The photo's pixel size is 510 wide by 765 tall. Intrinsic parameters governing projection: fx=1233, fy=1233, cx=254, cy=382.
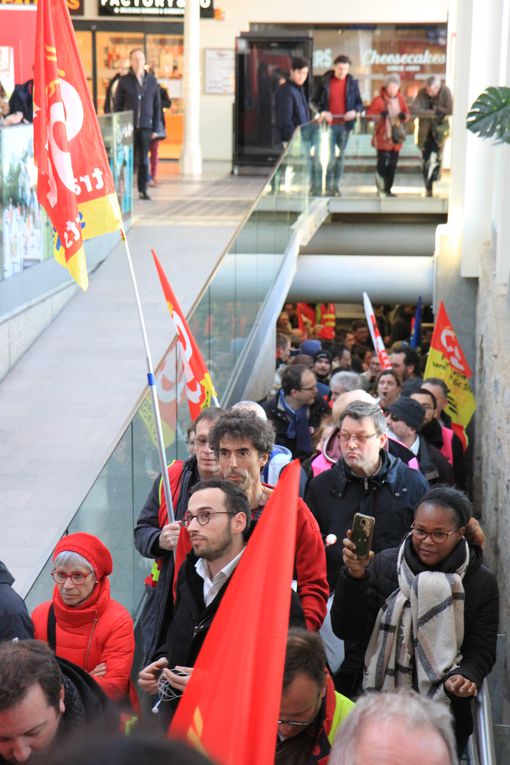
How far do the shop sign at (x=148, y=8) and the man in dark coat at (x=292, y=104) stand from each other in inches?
251

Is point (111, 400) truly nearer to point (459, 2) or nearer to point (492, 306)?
point (492, 306)

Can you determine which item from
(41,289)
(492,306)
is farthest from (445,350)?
(41,289)

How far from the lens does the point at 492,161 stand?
17.8 m

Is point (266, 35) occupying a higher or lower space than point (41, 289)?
higher

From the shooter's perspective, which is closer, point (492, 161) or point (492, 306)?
point (492, 306)

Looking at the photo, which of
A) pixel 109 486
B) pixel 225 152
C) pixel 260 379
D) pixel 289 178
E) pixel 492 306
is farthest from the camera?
pixel 225 152

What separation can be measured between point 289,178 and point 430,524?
1269 centimetres

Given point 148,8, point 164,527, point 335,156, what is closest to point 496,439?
point 164,527

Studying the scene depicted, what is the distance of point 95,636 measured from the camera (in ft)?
15.9

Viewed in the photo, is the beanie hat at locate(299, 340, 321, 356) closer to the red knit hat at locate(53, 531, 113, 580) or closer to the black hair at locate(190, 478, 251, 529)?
the red knit hat at locate(53, 531, 113, 580)

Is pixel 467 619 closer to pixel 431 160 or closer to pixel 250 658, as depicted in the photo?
pixel 250 658

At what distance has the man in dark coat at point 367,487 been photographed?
221 inches

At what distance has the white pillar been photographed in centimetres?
2391

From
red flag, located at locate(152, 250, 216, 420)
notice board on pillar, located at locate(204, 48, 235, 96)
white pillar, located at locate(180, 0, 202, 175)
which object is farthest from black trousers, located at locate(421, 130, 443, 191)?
red flag, located at locate(152, 250, 216, 420)
